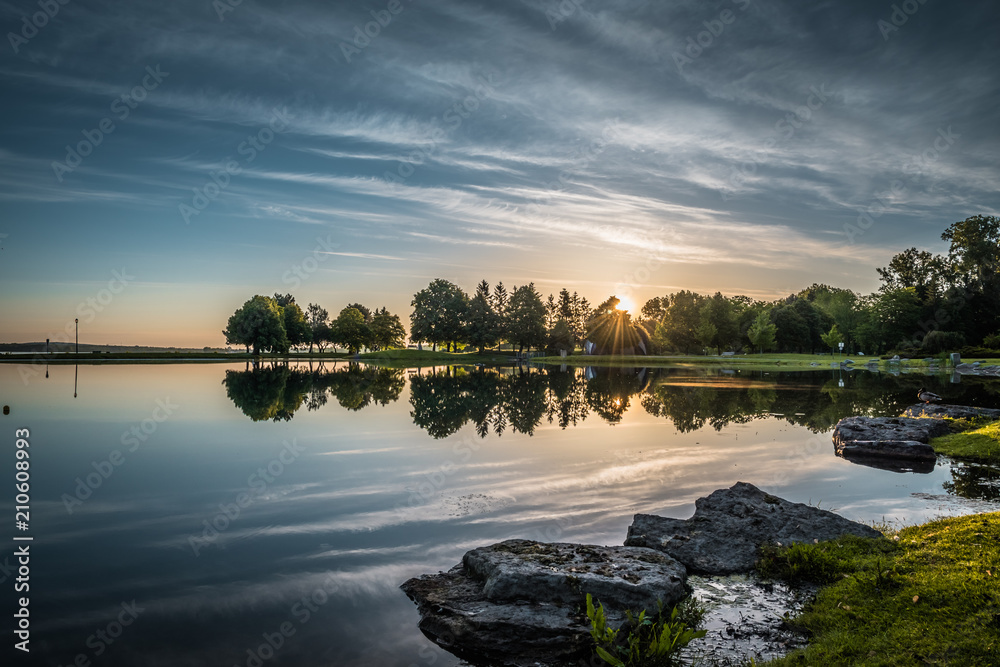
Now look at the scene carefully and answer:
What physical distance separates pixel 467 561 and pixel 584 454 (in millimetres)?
8737

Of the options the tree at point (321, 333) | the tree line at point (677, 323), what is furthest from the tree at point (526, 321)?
the tree at point (321, 333)

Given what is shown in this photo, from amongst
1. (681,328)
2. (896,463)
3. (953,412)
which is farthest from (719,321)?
(896,463)

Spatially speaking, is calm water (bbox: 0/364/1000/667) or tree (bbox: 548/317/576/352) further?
tree (bbox: 548/317/576/352)

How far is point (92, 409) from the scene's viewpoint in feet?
78.4

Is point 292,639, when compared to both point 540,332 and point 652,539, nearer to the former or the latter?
point 652,539

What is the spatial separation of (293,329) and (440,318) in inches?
1446

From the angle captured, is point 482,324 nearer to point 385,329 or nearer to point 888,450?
point 385,329

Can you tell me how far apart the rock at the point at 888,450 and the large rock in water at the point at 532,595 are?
11.5 m

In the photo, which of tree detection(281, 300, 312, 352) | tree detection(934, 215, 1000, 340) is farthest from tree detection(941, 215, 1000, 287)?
tree detection(281, 300, 312, 352)

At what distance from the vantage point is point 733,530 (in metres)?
8.94

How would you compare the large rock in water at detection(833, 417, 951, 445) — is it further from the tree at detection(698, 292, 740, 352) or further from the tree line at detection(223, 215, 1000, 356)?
the tree at detection(698, 292, 740, 352)

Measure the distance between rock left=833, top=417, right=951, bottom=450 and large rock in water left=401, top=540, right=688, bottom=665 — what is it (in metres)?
12.5

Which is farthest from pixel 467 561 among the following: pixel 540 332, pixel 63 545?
pixel 540 332

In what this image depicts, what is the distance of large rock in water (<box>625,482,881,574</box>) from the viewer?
827cm
